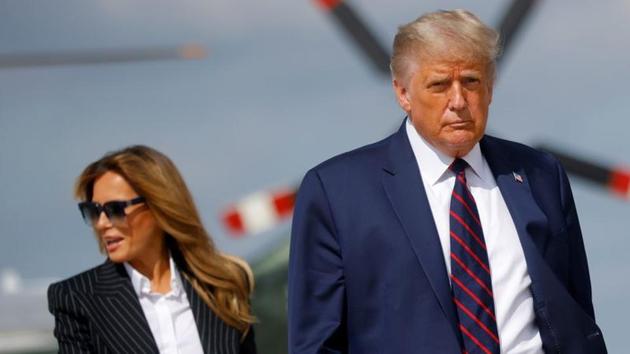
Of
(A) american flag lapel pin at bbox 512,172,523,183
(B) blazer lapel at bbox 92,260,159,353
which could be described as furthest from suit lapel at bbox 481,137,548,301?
(B) blazer lapel at bbox 92,260,159,353

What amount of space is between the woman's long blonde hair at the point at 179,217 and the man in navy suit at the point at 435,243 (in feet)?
5.94

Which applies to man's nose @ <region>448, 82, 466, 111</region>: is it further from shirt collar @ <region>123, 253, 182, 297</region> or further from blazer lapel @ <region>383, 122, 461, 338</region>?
shirt collar @ <region>123, 253, 182, 297</region>

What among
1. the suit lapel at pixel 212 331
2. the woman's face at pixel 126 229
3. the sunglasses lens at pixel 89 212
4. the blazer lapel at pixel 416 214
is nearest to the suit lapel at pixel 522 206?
the blazer lapel at pixel 416 214

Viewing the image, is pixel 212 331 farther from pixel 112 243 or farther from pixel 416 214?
pixel 416 214

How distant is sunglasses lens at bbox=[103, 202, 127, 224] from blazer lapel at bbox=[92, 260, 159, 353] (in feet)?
0.90

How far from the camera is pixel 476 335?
4.01 metres

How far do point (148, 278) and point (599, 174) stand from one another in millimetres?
14820

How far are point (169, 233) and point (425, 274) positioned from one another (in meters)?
2.26

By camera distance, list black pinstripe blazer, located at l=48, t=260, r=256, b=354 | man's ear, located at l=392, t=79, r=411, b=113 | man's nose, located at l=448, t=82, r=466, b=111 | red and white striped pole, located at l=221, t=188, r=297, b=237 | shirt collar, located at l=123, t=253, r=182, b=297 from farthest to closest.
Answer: red and white striped pole, located at l=221, t=188, r=297, b=237
shirt collar, located at l=123, t=253, r=182, b=297
black pinstripe blazer, located at l=48, t=260, r=256, b=354
man's ear, located at l=392, t=79, r=411, b=113
man's nose, located at l=448, t=82, r=466, b=111

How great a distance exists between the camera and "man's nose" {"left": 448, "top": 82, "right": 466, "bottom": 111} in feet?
13.1

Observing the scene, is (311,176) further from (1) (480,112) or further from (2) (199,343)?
(2) (199,343)

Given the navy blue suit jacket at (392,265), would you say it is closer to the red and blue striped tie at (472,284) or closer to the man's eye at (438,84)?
the red and blue striped tie at (472,284)

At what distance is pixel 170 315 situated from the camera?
18.9 feet

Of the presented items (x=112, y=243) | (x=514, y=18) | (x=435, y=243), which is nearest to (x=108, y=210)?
(x=112, y=243)
